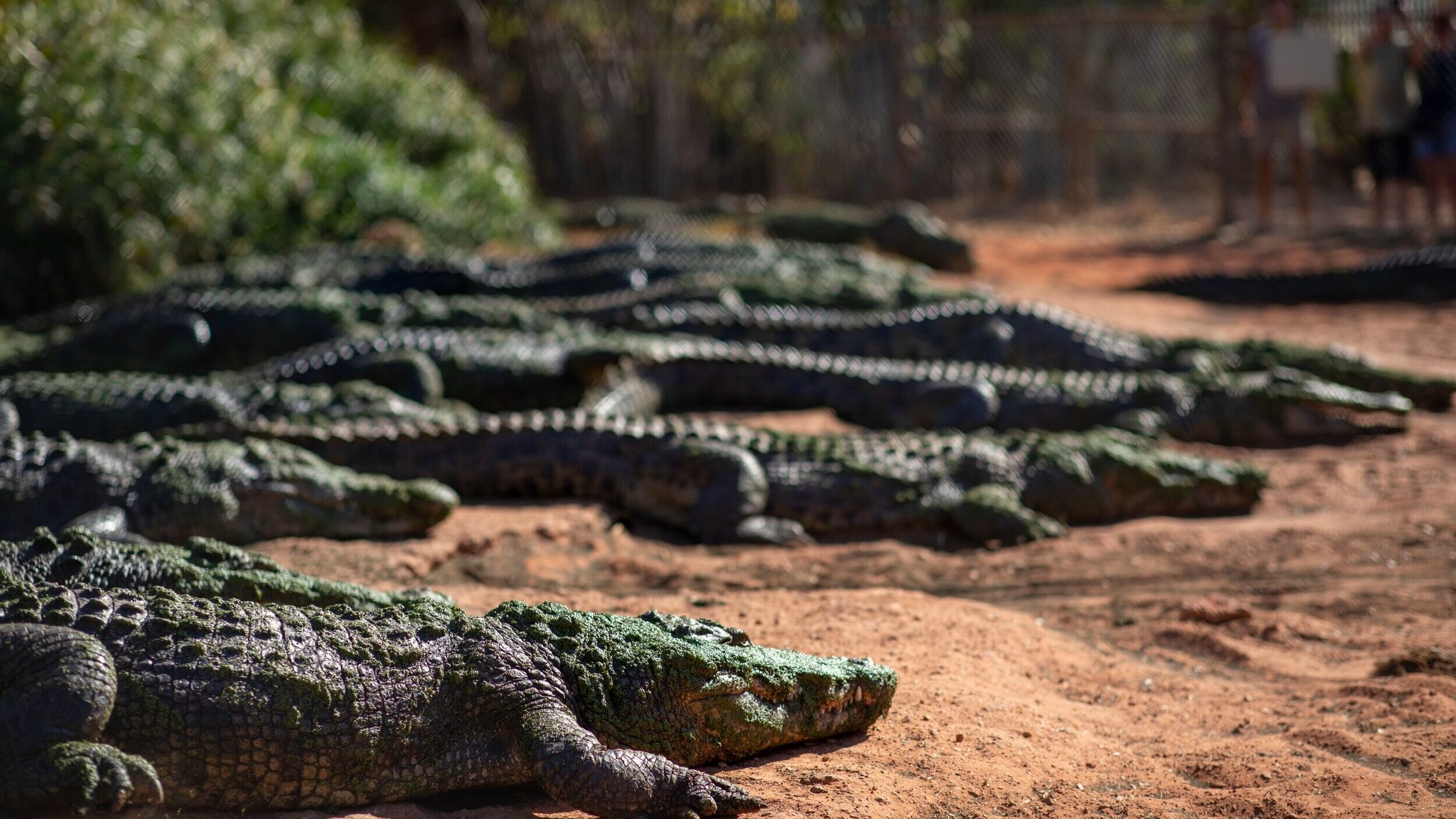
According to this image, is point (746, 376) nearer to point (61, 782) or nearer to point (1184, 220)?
point (61, 782)

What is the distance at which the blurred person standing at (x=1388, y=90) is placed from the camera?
11.7 metres

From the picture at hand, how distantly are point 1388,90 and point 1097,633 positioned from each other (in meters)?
9.63

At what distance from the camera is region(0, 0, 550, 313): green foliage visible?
9070 millimetres

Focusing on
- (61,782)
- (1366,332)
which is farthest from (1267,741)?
(1366,332)

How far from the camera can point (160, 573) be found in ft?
11.0

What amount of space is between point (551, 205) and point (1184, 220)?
7.28 metres

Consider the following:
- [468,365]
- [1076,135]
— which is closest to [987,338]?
[468,365]

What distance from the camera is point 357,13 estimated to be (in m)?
17.1

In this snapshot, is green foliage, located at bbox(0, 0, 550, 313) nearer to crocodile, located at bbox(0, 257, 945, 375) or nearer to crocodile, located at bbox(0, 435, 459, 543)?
crocodile, located at bbox(0, 257, 945, 375)

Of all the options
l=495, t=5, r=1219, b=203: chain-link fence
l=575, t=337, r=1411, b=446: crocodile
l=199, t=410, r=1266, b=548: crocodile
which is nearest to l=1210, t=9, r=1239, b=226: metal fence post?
l=495, t=5, r=1219, b=203: chain-link fence

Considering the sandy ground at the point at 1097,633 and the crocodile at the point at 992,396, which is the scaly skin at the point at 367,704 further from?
the crocodile at the point at 992,396

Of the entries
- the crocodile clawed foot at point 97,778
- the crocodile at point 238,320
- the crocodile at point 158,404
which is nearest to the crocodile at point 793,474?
the crocodile at point 158,404

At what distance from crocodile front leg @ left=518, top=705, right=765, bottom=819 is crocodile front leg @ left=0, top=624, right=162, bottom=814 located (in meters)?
0.71

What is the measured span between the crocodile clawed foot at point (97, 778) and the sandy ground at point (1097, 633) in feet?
1.33
